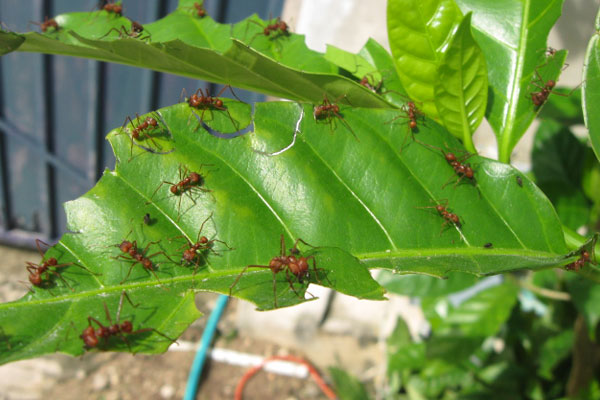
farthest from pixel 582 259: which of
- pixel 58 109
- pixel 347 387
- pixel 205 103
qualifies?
pixel 58 109

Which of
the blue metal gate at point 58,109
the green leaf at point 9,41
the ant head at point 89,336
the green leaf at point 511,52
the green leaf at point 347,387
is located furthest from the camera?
the blue metal gate at point 58,109

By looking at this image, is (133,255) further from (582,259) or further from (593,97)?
(593,97)

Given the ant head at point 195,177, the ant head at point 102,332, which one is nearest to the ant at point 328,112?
the ant head at point 195,177

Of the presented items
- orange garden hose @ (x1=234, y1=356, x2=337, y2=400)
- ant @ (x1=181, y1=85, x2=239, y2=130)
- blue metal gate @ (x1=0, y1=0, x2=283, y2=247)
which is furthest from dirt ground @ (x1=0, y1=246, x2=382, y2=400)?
ant @ (x1=181, y1=85, x2=239, y2=130)

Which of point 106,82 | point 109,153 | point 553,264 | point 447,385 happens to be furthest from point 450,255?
point 109,153

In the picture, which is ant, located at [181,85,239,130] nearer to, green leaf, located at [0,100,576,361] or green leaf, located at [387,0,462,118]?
green leaf, located at [0,100,576,361]

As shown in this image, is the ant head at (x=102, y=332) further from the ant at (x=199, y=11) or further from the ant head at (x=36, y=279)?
the ant at (x=199, y=11)
